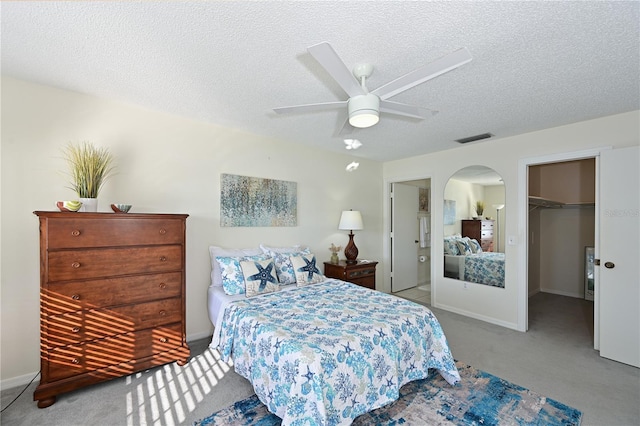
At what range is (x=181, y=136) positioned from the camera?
3164mm

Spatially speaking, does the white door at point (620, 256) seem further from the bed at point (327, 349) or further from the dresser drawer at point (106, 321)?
the dresser drawer at point (106, 321)

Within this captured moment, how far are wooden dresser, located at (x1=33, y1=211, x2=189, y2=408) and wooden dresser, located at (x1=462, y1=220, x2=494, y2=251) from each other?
398 cm

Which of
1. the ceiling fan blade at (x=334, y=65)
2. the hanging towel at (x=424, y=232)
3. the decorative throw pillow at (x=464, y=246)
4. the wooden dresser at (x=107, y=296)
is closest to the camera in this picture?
the ceiling fan blade at (x=334, y=65)

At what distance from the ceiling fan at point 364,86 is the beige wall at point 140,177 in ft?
5.30

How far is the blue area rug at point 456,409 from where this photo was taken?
193 cm

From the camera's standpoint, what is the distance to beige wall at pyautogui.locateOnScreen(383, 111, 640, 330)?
3080 mm

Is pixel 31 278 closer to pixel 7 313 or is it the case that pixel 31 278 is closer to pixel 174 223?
pixel 7 313

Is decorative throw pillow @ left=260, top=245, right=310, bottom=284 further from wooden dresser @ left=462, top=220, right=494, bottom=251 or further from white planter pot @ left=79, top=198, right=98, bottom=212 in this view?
wooden dresser @ left=462, top=220, right=494, bottom=251

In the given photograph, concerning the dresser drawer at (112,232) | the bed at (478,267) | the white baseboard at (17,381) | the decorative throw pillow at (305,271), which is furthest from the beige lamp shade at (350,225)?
the white baseboard at (17,381)

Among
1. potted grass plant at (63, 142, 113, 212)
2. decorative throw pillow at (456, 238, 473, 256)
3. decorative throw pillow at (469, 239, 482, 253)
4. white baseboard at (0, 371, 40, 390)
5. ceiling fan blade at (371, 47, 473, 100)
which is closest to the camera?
ceiling fan blade at (371, 47, 473, 100)

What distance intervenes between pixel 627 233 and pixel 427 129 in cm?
223

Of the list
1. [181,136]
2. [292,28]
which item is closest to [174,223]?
[181,136]

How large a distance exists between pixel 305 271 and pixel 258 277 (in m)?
0.58

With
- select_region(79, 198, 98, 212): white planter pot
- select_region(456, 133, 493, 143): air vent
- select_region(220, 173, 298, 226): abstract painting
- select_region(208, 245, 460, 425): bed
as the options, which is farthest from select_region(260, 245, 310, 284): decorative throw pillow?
select_region(456, 133, 493, 143): air vent
